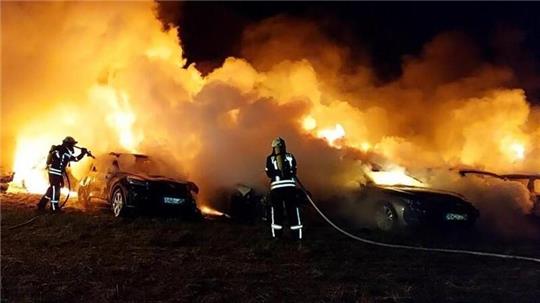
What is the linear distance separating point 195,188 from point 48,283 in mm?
6367

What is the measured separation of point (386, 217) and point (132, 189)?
6.07 metres

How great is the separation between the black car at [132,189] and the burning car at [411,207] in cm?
439

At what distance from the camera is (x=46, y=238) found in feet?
32.9

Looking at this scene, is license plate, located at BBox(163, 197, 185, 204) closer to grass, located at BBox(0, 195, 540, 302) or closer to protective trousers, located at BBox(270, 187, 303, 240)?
grass, located at BBox(0, 195, 540, 302)

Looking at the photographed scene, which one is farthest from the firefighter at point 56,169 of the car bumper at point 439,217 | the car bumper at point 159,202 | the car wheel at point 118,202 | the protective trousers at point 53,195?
the car bumper at point 439,217

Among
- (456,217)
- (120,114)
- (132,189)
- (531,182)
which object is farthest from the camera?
(120,114)

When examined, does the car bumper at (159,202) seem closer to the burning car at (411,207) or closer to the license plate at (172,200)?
the license plate at (172,200)

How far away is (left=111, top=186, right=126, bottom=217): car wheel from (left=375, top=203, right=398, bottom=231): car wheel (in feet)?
20.0

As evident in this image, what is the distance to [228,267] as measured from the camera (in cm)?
836

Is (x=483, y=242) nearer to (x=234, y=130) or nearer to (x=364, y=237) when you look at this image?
(x=364, y=237)

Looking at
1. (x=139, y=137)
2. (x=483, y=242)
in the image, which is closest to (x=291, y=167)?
(x=483, y=242)

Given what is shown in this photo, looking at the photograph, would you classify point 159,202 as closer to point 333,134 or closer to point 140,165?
point 140,165

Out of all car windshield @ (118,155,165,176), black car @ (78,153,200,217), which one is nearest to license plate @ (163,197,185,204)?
black car @ (78,153,200,217)

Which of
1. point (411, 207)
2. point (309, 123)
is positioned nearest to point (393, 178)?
point (411, 207)
